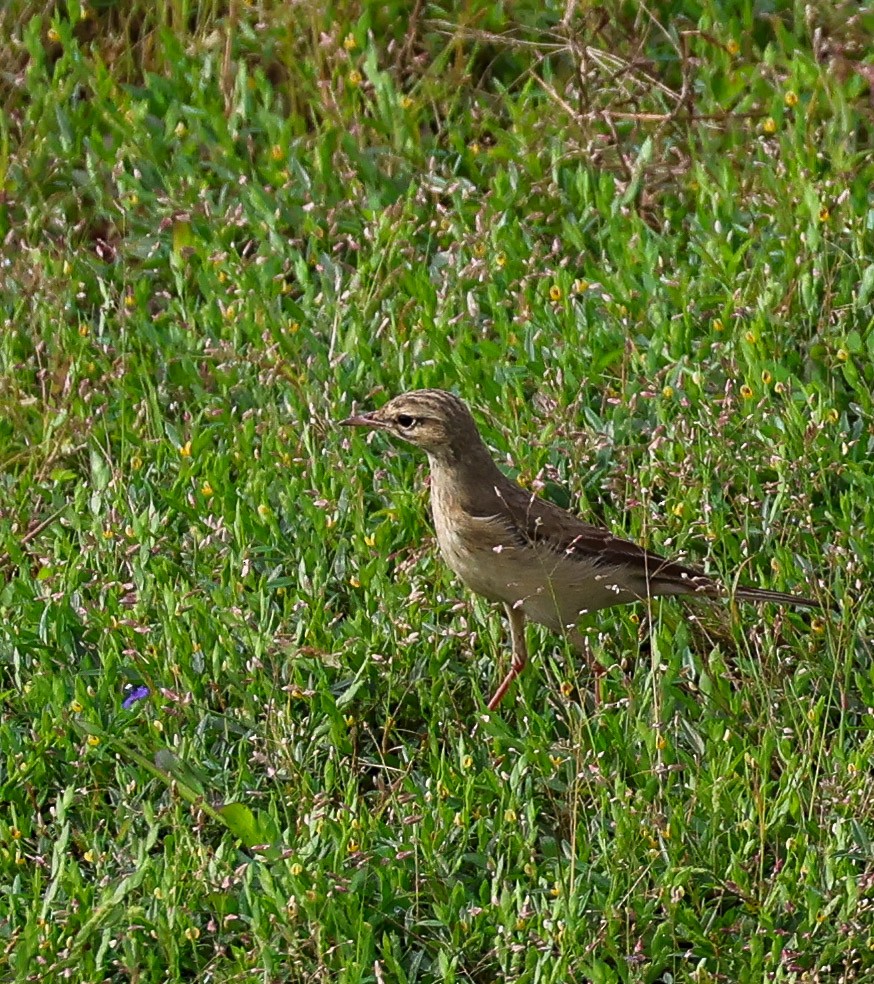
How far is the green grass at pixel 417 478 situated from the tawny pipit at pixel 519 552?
0.58 feet

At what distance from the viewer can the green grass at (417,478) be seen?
504 centimetres

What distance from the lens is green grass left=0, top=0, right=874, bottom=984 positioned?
5043 mm

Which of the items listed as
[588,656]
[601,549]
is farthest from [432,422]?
[588,656]

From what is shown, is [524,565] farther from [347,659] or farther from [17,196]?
[17,196]

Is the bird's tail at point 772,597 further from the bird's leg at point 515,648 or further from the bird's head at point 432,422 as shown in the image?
the bird's head at point 432,422

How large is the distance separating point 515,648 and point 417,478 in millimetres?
1078

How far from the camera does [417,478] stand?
6762mm

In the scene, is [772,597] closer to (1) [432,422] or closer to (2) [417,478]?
(1) [432,422]

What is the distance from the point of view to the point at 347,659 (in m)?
5.94

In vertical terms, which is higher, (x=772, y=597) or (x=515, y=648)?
(x=772, y=597)

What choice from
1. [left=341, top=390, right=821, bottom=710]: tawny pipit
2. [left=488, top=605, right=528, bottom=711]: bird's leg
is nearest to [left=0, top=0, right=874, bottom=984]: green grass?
[left=488, top=605, right=528, bottom=711]: bird's leg

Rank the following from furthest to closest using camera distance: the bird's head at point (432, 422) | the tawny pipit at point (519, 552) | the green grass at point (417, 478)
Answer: the bird's head at point (432, 422)
the tawny pipit at point (519, 552)
the green grass at point (417, 478)

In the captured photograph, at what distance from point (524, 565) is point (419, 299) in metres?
2.01

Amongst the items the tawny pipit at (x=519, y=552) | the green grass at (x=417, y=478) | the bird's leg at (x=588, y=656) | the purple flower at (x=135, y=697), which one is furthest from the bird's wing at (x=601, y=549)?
the purple flower at (x=135, y=697)
